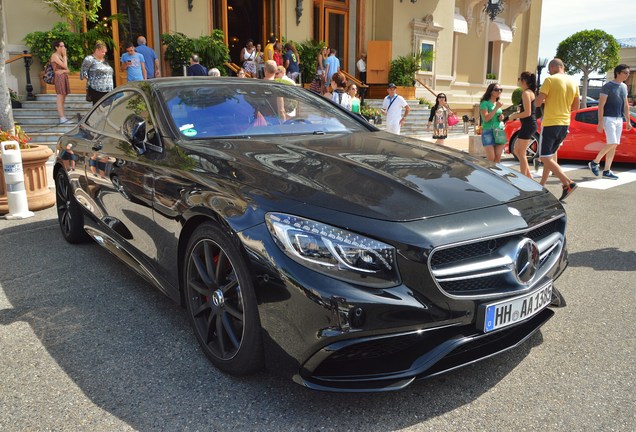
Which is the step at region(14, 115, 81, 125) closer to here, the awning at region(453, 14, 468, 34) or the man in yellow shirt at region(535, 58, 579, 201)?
the man in yellow shirt at region(535, 58, 579, 201)

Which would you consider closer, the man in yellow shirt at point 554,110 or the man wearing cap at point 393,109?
the man in yellow shirt at point 554,110

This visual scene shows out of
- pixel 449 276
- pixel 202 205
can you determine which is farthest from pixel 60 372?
pixel 449 276

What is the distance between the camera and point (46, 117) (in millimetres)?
11477

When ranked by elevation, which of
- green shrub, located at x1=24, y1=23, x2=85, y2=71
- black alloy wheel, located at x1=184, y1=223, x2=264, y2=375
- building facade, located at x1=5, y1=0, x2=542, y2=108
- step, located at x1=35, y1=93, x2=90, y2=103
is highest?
building facade, located at x1=5, y1=0, x2=542, y2=108

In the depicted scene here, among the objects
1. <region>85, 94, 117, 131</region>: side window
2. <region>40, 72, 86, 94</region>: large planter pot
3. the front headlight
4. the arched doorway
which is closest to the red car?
<region>85, 94, 117, 131</region>: side window

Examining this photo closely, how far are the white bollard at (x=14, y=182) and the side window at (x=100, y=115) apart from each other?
1856mm

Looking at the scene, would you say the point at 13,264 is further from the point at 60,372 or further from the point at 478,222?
the point at 478,222

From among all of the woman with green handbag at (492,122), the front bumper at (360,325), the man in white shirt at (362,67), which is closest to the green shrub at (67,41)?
the woman with green handbag at (492,122)

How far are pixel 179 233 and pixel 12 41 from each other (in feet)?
38.6

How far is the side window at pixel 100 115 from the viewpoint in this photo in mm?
4520

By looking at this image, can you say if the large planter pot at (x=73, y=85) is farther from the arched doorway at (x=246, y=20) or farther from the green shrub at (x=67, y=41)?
the arched doorway at (x=246, y=20)

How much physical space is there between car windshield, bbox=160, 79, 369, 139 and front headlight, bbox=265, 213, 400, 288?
142 centimetres

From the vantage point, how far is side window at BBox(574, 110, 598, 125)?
441 inches

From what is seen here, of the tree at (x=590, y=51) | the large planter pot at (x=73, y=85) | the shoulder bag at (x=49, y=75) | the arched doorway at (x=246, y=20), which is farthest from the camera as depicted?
the tree at (x=590, y=51)
